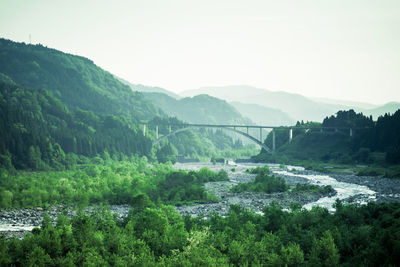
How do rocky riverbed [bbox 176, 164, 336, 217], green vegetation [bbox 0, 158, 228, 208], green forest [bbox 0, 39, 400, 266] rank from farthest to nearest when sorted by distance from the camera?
green vegetation [bbox 0, 158, 228, 208]
rocky riverbed [bbox 176, 164, 336, 217]
green forest [bbox 0, 39, 400, 266]

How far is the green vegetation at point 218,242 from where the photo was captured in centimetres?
→ 2614

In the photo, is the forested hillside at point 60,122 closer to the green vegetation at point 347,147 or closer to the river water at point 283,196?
the green vegetation at point 347,147

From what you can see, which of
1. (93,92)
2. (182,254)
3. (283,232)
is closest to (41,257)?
(182,254)

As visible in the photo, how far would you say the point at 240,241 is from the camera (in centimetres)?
2967

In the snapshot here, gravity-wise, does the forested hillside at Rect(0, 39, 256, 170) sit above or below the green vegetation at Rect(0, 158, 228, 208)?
above

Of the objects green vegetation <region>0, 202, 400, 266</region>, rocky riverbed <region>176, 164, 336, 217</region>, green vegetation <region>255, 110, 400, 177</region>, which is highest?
green vegetation <region>255, 110, 400, 177</region>

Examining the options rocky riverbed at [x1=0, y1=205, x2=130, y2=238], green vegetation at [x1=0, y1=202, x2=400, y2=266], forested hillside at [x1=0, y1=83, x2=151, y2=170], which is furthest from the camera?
forested hillside at [x1=0, y1=83, x2=151, y2=170]

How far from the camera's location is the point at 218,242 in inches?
1164

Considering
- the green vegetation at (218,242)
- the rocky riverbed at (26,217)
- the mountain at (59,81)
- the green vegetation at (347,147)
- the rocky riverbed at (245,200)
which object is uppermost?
the mountain at (59,81)

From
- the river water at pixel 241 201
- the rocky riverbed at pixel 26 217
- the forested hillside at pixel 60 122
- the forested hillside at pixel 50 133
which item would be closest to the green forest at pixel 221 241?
the rocky riverbed at pixel 26 217

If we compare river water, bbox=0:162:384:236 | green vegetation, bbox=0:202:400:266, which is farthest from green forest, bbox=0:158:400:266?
river water, bbox=0:162:384:236

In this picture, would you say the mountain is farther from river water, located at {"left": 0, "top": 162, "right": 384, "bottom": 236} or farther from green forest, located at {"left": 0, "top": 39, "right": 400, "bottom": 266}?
river water, located at {"left": 0, "top": 162, "right": 384, "bottom": 236}

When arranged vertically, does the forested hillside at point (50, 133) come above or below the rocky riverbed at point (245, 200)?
above

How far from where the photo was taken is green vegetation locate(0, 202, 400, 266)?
26141mm
